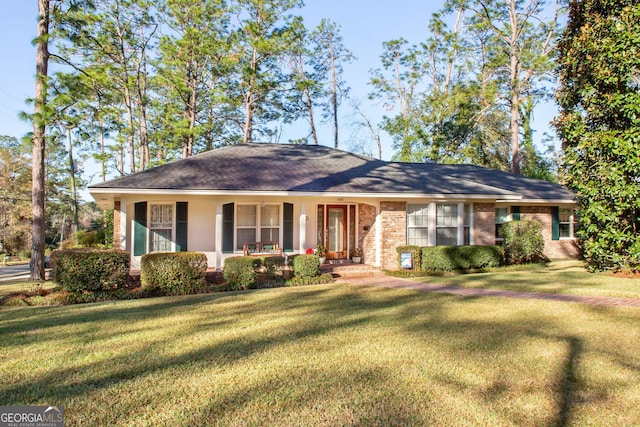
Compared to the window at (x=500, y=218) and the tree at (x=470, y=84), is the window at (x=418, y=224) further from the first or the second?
the tree at (x=470, y=84)

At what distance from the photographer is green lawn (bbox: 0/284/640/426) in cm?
348

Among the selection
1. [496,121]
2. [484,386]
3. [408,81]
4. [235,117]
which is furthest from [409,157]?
[484,386]

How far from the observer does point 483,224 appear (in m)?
14.4

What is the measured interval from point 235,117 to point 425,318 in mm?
26175

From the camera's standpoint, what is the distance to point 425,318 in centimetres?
681

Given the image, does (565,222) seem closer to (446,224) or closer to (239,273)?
(446,224)

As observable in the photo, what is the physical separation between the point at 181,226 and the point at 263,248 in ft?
9.20

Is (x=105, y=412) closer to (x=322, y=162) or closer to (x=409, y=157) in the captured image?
(x=322, y=162)

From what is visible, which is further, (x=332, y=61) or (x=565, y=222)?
(x=332, y=61)

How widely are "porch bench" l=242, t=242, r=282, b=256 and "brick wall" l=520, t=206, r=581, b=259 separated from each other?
35.3 ft

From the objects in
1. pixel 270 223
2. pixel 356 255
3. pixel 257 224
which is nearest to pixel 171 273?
pixel 257 224

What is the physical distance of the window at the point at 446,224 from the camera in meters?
14.0

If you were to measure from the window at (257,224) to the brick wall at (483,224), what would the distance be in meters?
7.12

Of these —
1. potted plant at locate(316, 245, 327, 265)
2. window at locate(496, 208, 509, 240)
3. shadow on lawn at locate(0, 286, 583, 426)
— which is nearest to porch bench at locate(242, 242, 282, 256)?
potted plant at locate(316, 245, 327, 265)
